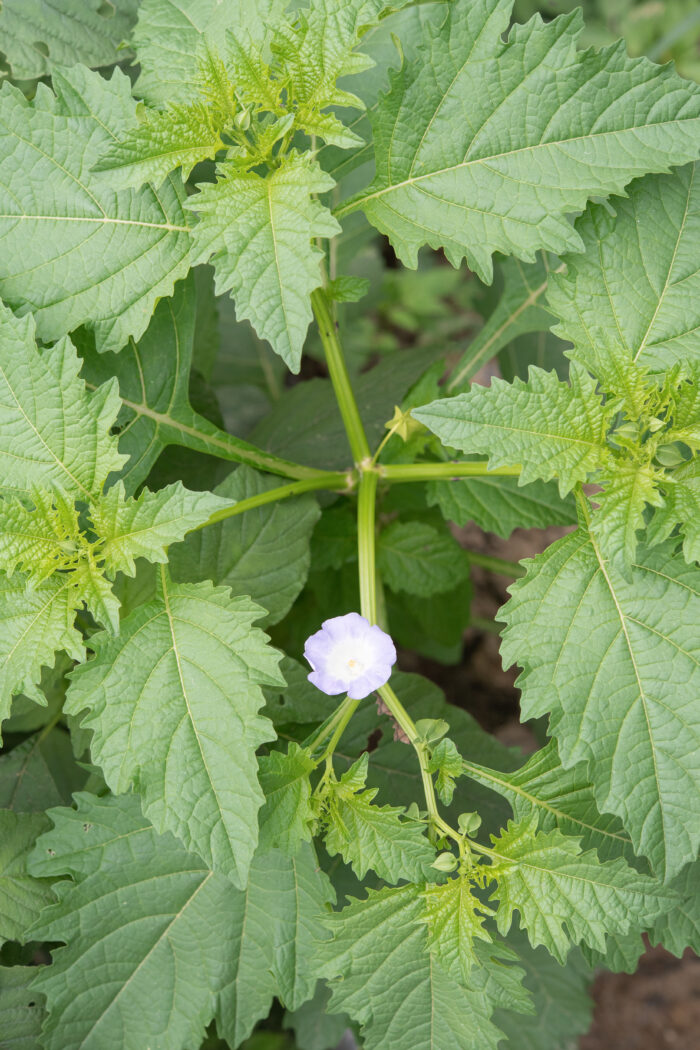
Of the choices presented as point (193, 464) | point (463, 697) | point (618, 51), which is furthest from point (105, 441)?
point (463, 697)

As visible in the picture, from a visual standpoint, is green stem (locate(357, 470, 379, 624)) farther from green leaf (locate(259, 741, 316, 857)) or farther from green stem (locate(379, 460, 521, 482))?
green leaf (locate(259, 741, 316, 857))

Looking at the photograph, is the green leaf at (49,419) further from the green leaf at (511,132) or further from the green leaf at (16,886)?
the green leaf at (16,886)

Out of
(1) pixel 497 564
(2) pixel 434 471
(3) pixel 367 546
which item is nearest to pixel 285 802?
(3) pixel 367 546

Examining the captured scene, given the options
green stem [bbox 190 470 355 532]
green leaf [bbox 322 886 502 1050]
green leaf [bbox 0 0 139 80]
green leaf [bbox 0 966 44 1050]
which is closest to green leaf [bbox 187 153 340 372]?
green stem [bbox 190 470 355 532]

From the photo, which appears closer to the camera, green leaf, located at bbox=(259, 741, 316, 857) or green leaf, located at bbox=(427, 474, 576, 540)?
green leaf, located at bbox=(259, 741, 316, 857)

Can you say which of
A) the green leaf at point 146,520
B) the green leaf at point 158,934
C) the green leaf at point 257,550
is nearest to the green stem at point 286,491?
the green leaf at point 257,550

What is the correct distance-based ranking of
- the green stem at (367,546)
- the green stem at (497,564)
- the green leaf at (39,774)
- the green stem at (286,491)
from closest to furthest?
the green stem at (367,546), the green stem at (286,491), the green leaf at (39,774), the green stem at (497,564)

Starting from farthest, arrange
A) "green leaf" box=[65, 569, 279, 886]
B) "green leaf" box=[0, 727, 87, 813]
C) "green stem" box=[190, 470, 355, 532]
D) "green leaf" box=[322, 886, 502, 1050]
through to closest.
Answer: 1. "green leaf" box=[0, 727, 87, 813]
2. "green stem" box=[190, 470, 355, 532]
3. "green leaf" box=[322, 886, 502, 1050]
4. "green leaf" box=[65, 569, 279, 886]

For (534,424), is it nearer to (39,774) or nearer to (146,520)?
(146,520)
